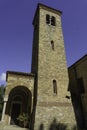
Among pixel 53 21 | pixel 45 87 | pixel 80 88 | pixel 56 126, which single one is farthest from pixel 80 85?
pixel 53 21

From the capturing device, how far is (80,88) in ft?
47.6

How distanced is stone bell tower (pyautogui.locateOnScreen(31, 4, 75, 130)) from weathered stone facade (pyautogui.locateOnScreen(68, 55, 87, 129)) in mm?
1432

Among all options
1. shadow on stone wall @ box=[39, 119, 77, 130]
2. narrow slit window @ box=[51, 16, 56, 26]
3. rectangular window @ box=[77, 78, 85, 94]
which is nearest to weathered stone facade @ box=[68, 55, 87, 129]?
rectangular window @ box=[77, 78, 85, 94]

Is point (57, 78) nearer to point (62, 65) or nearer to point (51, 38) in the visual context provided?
point (62, 65)

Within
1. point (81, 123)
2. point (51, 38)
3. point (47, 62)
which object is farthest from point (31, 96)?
point (51, 38)

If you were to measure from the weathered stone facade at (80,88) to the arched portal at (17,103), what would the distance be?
5054 millimetres

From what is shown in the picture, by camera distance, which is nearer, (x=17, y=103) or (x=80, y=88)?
(x=80, y=88)

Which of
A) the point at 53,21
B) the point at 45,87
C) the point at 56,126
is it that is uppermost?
the point at 53,21

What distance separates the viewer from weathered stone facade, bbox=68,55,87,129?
42.0 feet

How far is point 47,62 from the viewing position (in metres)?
14.0

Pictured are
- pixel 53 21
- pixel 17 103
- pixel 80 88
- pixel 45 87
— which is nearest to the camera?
pixel 45 87

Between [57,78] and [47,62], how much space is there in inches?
76.5

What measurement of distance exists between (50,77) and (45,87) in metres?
1.19

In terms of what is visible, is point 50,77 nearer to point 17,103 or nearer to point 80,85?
point 80,85
